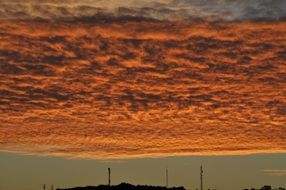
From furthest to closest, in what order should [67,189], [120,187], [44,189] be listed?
[44,189]
[67,189]
[120,187]

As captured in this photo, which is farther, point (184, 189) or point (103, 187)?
point (184, 189)

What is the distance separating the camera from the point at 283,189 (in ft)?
481


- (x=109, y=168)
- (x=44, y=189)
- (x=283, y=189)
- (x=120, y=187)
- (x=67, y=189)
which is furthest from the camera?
(x=283, y=189)

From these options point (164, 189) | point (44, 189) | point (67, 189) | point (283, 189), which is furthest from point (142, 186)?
point (283, 189)

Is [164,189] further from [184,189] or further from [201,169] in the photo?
[201,169]

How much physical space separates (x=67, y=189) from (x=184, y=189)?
2191 centimetres

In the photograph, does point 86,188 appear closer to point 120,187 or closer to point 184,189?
point 120,187

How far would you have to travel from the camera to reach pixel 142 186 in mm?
106000

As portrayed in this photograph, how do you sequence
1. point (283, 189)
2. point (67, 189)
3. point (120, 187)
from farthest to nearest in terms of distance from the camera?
point (283, 189) → point (67, 189) → point (120, 187)

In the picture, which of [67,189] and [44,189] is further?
[44,189]

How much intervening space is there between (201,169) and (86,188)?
28.4m

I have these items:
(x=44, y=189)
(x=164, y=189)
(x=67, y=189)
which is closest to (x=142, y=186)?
(x=164, y=189)

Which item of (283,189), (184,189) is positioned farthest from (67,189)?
(283,189)

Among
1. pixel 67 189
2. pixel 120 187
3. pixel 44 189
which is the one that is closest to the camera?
pixel 120 187
